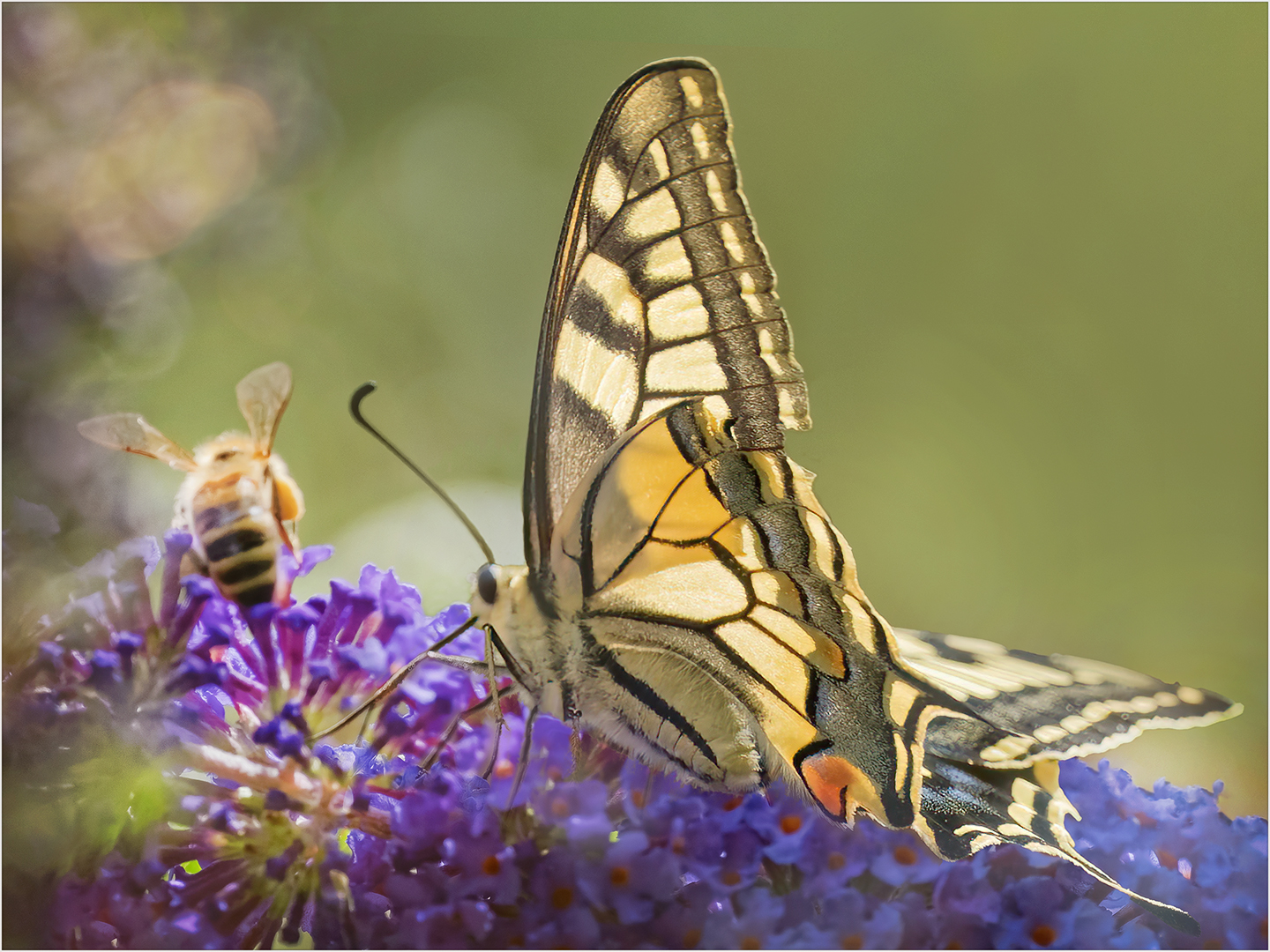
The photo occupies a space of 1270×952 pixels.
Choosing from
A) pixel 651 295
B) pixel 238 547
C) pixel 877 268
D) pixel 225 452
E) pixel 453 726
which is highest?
pixel 877 268

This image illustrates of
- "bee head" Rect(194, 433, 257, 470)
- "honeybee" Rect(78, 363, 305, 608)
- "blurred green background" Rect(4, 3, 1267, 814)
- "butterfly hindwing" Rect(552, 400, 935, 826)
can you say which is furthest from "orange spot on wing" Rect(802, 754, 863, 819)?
"blurred green background" Rect(4, 3, 1267, 814)

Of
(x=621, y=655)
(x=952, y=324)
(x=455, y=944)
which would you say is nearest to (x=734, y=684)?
(x=621, y=655)

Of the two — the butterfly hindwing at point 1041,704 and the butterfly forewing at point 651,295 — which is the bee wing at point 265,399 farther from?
the butterfly hindwing at point 1041,704

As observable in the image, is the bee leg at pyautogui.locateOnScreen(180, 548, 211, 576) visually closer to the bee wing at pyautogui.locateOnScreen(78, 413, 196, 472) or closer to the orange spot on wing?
the bee wing at pyautogui.locateOnScreen(78, 413, 196, 472)

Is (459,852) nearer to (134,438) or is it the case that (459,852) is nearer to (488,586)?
(488,586)

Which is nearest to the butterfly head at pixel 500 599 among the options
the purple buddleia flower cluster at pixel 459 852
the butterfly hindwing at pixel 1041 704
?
the purple buddleia flower cluster at pixel 459 852

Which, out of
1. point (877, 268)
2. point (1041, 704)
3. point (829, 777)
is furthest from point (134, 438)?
point (877, 268)
